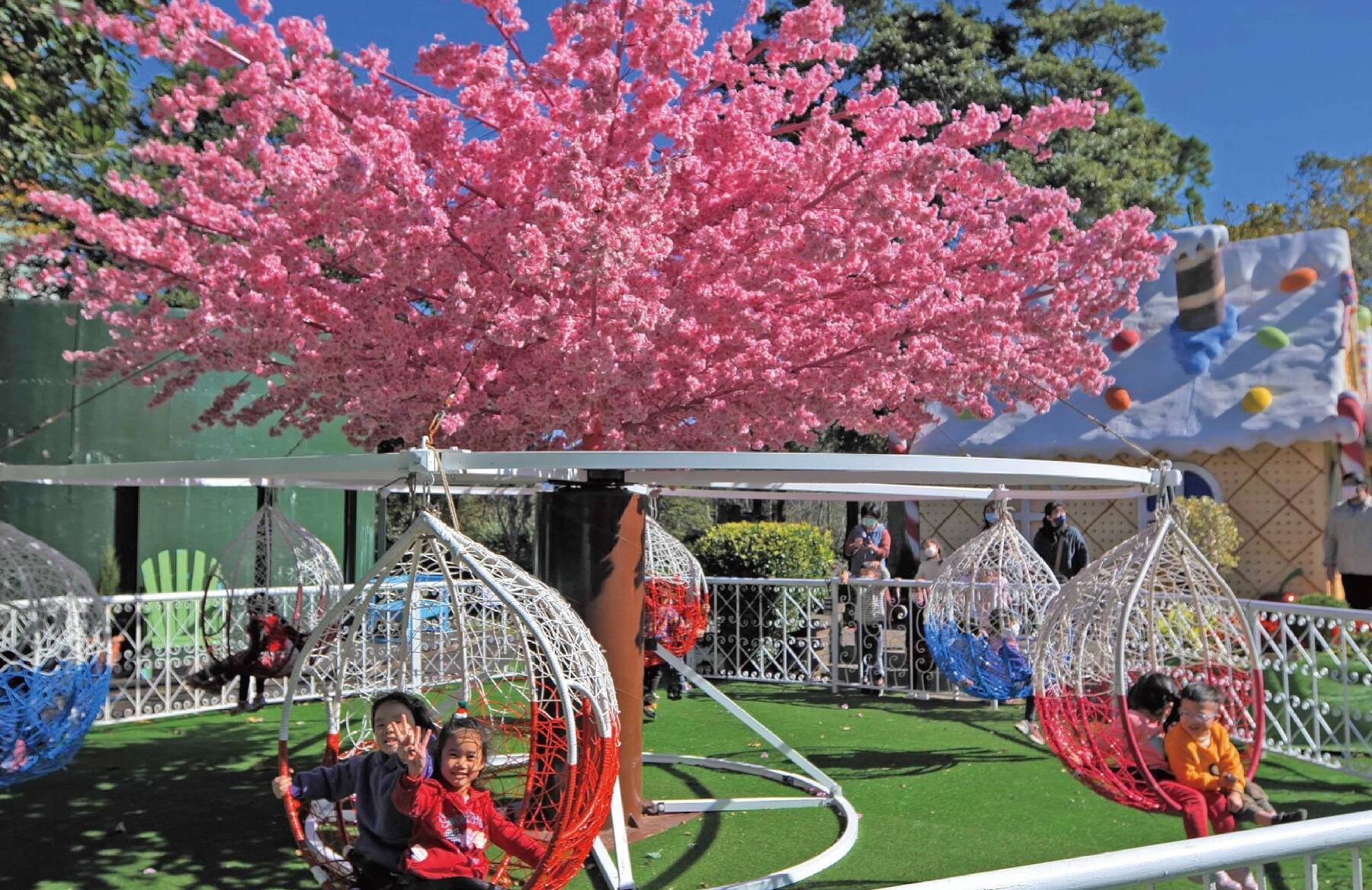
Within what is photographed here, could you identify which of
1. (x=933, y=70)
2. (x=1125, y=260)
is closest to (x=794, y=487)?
(x=1125, y=260)

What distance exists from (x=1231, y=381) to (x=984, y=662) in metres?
7.36

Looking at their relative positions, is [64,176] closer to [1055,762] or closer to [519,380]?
[519,380]

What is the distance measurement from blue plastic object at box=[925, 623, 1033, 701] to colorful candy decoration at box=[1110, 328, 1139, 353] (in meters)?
7.21

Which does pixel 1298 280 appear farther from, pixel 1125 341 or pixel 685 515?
pixel 685 515

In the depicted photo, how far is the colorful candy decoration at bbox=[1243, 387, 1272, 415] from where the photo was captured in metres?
13.5

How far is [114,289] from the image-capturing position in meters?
6.05

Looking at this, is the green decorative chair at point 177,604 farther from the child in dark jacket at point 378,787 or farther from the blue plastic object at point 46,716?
the child in dark jacket at point 378,787

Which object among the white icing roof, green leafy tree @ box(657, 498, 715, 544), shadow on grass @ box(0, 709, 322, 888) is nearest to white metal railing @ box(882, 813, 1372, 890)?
shadow on grass @ box(0, 709, 322, 888)

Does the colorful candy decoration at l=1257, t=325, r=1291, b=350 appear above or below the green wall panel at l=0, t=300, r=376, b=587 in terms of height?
above

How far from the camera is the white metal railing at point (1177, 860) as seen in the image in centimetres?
206

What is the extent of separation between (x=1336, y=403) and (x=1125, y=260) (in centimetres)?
742

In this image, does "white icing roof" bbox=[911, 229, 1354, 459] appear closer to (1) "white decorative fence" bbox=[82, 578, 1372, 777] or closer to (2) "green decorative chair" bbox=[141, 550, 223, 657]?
(1) "white decorative fence" bbox=[82, 578, 1372, 777]

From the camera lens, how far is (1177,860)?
2150mm

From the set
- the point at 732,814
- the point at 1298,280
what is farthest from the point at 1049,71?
the point at 732,814
